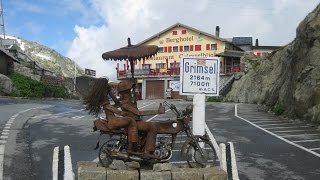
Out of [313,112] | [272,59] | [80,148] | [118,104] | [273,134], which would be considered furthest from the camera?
[272,59]

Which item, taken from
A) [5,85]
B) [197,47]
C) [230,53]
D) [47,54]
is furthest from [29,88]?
[47,54]

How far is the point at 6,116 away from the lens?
62.7 feet

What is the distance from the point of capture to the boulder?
130 feet

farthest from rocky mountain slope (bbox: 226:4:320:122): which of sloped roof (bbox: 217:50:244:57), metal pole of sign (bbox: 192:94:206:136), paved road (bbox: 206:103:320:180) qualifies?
sloped roof (bbox: 217:50:244:57)

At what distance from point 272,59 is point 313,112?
2211cm

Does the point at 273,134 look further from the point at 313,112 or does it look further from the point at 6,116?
the point at 6,116

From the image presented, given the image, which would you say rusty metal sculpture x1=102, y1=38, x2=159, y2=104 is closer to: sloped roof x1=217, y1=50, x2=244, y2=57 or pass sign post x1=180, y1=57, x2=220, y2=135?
pass sign post x1=180, y1=57, x2=220, y2=135

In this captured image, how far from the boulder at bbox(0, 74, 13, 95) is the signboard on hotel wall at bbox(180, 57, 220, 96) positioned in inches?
1346

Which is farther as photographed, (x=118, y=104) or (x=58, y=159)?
(x=118, y=104)

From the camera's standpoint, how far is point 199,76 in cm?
862

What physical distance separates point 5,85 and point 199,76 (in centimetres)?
3488

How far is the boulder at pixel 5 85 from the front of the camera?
3972cm

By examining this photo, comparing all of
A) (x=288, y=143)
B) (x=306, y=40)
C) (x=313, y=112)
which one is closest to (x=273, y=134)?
(x=288, y=143)

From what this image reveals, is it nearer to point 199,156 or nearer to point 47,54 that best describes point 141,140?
point 199,156
